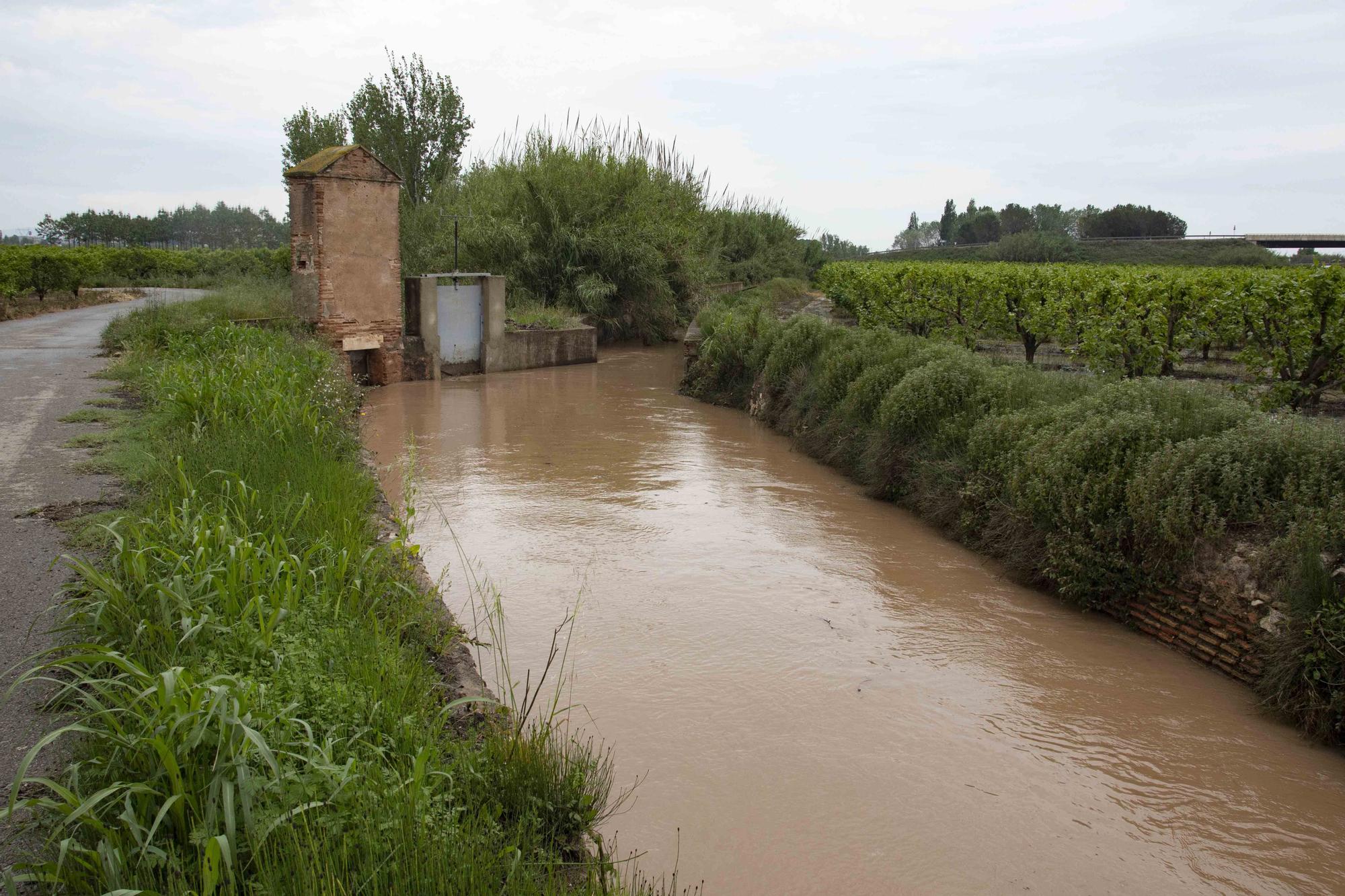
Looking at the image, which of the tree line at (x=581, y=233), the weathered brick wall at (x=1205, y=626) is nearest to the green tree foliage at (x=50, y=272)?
the tree line at (x=581, y=233)

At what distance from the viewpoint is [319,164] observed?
→ 16.4m

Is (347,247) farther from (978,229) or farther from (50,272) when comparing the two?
(978,229)

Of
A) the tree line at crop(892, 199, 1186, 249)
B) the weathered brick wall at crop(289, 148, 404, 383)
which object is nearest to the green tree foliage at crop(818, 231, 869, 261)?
the tree line at crop(892, 199, 1186, 249)

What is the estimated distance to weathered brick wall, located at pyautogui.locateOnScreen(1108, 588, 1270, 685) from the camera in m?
A: 6.27

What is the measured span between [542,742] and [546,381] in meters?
16.5

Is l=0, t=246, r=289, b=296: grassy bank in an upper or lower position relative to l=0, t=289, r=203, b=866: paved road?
upper

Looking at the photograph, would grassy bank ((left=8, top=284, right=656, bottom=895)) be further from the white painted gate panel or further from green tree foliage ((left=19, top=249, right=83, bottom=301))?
green tree foliage ((left=19, top=249, right=83, bottom=301))

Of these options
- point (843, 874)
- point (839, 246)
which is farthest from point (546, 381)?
point (839, 246)

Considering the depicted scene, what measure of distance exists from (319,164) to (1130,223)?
4346 cm

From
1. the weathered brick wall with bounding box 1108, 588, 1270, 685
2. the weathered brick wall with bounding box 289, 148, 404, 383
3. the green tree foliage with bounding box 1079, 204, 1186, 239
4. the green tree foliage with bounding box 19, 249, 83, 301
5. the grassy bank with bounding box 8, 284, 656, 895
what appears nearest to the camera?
the grassy bank with bounding box 8, 284, 656, 895

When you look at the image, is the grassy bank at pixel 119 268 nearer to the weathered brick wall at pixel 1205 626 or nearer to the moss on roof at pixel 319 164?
the moss on roof at pixel 319 164

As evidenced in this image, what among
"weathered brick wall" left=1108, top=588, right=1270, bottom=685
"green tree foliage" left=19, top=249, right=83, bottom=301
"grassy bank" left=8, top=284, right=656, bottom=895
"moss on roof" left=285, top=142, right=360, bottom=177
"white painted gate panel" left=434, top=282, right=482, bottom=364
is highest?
"moss on roof" left=285, top=142, right=360, bottom=177

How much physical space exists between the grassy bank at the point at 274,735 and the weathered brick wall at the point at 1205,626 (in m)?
4.19

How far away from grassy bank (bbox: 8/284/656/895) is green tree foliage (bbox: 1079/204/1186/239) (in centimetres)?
4884
